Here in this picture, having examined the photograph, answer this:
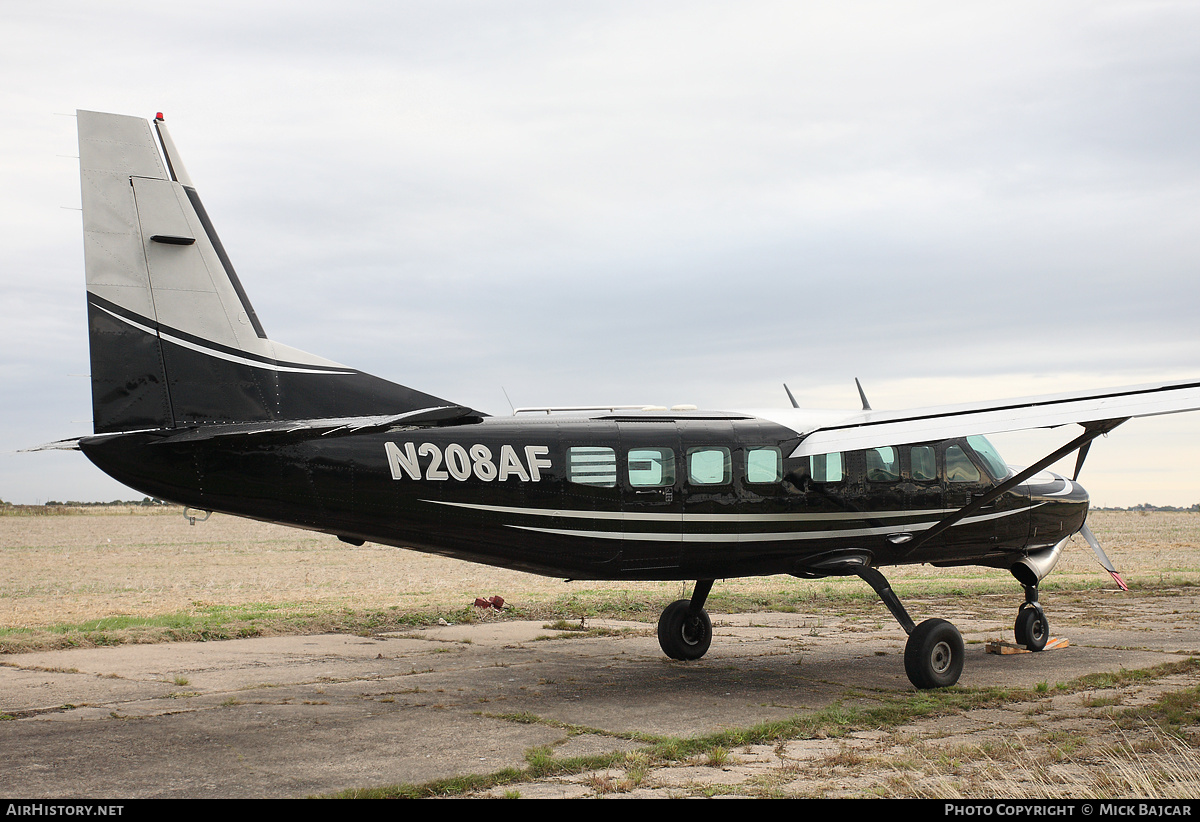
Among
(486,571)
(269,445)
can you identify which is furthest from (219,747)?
(486,571)

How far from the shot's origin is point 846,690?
11.4 metres

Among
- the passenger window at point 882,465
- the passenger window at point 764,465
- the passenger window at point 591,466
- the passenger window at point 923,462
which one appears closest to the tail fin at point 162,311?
the passenger window at point 591,466

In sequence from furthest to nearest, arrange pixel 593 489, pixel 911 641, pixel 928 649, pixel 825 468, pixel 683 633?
pixel 683 633
pixel 825 468
pixel 911 641
pixel 928 649
pixel 593 489

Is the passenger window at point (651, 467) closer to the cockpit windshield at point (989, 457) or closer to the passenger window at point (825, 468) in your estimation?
the passenger window at point (825, 468)

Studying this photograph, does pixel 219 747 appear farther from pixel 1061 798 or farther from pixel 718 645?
pixel 718 645

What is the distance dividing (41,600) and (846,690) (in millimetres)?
19031

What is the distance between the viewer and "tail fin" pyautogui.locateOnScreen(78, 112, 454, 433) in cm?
979

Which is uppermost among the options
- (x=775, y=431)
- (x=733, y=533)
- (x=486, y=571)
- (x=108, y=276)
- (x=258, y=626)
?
(x=108, y=276)

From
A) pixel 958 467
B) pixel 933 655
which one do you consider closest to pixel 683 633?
pixel 933 655

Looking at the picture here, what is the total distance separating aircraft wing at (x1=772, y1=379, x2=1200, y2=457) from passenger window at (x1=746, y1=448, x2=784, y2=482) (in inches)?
10.4

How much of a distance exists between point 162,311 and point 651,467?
570 centimetres

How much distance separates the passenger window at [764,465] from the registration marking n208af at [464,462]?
265 cm

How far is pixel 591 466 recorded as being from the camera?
429 inches

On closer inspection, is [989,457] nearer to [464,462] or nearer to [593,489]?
[593,489]
